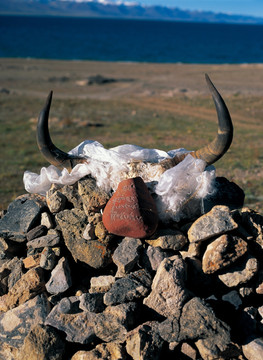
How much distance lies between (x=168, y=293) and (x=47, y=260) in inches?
57.9

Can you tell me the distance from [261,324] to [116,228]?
6.06ft

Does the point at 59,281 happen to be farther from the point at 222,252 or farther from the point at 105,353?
the point at 222,252

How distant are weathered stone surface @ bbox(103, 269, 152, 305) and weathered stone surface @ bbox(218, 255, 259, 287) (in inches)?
33.7

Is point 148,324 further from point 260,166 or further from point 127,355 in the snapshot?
point 260,166

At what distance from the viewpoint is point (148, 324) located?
4195mm

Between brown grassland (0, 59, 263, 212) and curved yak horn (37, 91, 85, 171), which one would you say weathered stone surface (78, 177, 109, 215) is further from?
brown grassland (0, 59, 263, 212)

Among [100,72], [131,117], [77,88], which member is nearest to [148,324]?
[131,117]

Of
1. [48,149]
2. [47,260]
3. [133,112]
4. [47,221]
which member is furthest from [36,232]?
[133,112]

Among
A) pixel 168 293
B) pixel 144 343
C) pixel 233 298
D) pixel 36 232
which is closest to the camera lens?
pixel 144 343

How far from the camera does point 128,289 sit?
4355 millimetres

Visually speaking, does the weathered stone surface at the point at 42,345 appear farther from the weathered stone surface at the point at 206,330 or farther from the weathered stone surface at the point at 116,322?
the weathered stone surface at the point at 206,330

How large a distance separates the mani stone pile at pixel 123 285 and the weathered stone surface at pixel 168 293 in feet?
0.03

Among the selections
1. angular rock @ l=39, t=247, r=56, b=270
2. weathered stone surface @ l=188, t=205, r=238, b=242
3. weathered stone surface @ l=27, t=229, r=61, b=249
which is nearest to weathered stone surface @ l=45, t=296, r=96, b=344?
angular rock @ l=39, t=247, r=56, b=270

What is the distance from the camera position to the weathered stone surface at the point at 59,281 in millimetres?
4676
